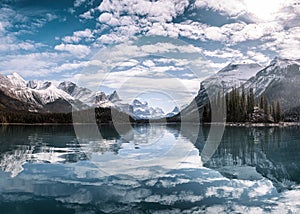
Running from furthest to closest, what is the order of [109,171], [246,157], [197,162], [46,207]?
1. [246,157]
2. [197,162]
3. [109,171]
4. [46,207]

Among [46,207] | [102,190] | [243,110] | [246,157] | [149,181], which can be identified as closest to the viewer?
[46,207]

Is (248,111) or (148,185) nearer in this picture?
(148,185)

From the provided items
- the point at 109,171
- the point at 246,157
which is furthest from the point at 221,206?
the point at 246,157

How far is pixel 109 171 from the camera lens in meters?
29.5

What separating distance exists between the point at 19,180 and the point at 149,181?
36.6 ft

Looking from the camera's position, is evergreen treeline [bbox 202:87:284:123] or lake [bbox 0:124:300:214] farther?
evergreen treeline [bbox 202:87:284:123]

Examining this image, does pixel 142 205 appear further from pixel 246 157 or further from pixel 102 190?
pixel 246 157

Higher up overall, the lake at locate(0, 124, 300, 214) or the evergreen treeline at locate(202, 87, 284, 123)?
the evergreen treeline at locate(202, 87, 284, 123)

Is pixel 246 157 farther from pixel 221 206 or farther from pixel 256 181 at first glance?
pixel 221 206

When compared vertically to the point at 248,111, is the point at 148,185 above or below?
below

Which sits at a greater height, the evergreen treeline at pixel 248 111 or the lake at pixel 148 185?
the evergreen treeline at pixel 248 111

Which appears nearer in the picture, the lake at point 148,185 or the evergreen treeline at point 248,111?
the lake at point 148,185

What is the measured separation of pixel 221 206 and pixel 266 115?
166 m

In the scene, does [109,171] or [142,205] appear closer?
[142,205]
